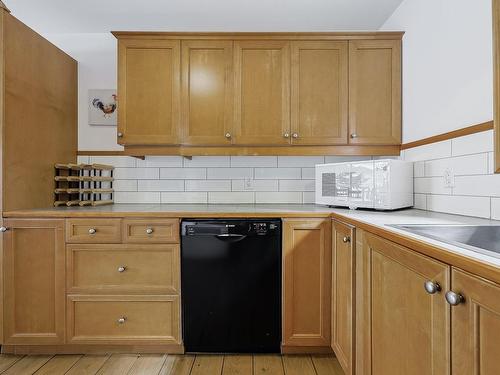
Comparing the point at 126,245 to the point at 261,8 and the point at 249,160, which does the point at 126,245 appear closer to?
the point at 249,160

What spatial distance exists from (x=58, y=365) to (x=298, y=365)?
1383 mm

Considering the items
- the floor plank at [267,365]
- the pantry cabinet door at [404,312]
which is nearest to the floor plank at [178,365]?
the floor plank at [267,365]

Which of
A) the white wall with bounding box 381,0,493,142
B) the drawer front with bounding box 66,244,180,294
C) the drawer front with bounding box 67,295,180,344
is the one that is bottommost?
the drawer front with bounding box 67,295,180,344

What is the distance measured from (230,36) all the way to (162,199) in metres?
1.32

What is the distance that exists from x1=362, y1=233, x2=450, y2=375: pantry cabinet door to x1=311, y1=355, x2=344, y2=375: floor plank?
0.54 meters

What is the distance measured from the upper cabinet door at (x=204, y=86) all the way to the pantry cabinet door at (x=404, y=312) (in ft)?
4.35

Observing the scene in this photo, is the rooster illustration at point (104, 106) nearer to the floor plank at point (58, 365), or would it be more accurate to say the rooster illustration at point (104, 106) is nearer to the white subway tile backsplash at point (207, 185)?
the white subway tile backsplash at point (207, 185)

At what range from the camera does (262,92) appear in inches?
87.6

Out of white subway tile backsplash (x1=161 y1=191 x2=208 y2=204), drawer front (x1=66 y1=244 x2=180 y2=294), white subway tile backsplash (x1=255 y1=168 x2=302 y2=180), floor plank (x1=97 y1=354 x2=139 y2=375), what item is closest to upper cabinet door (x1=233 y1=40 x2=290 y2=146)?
white subway tile backsplash (x1=255 y1=168 x2=302 y2=180)

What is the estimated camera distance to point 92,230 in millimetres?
1924

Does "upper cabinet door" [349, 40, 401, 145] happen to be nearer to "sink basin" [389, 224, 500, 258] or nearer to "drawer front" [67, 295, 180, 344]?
"sink basin" [389, 224, 500, 258]

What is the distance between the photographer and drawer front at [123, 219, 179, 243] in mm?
1931

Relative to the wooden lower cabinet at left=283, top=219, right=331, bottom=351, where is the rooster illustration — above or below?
above

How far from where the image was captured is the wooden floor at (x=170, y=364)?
1.82 metres
